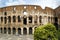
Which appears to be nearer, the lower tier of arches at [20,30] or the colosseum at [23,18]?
the lower tier of arches at [20,30]

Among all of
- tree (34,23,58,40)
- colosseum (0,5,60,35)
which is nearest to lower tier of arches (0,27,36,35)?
colosseum (0,5,60,35)

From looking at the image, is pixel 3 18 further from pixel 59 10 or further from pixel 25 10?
pixel 59 10

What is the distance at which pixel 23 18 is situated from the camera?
1778 inches

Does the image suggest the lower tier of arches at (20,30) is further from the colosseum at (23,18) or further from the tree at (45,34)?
the tree at (45,34)

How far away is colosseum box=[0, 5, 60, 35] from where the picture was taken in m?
44.8

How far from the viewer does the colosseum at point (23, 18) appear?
44781mm

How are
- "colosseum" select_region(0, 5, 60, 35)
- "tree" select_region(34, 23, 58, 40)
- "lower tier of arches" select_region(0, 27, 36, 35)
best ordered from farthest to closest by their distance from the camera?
"colosseum" select_region(0, 5, 60, 35)
"lower tier of arches" select_region(0, 27, 36, 35)
"tree" select_region(34, 23, 58, 40)

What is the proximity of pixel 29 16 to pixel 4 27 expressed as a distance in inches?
249

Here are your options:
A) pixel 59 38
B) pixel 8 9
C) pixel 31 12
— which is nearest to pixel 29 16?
pixel 31 12

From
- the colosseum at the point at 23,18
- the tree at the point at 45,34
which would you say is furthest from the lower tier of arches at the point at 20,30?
the tree at the point at 45,34

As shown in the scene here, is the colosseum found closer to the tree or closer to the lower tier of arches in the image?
the lower tier of arches

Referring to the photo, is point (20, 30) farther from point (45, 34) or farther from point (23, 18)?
point (45, 34)

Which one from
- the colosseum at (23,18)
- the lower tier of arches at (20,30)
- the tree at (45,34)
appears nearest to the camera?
the tree at (45,34)

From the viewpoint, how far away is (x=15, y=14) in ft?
149
